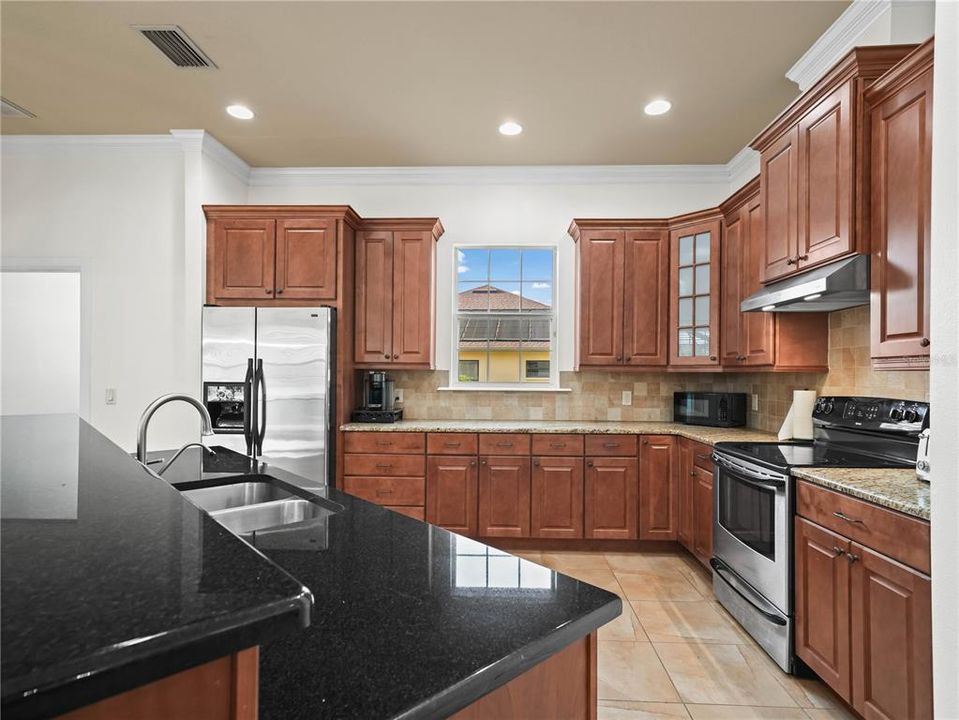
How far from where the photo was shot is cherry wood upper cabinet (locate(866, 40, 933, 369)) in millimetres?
1892

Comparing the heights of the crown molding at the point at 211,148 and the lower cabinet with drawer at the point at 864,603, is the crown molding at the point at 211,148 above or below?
above

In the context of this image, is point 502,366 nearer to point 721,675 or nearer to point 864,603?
point 721,675

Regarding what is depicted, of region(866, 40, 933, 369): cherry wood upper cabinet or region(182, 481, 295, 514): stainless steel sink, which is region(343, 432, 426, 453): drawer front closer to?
region(182, 481, 295, 514): stainless steel sink

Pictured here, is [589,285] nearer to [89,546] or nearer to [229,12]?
[229,12]

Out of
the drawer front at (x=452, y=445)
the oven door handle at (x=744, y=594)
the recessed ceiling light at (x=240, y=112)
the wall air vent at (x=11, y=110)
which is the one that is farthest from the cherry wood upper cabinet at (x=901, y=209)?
the wall air vent at (x=11, y=110)

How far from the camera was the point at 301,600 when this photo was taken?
45 cm

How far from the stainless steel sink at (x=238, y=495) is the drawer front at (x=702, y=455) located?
8.23ft

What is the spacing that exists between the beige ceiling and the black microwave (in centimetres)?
184

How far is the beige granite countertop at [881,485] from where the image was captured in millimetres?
1652

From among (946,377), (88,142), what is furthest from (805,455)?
(88,142)

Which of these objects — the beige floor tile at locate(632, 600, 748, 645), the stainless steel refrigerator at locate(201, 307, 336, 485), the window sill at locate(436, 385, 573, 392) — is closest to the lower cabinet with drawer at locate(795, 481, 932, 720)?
the beige floor tile at locate(632, 600, 748, 645)

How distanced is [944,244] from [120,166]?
15.8 ft

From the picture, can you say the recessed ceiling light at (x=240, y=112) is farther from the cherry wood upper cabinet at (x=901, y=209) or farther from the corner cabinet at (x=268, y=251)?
the cherry wood upper cabinet at (x=901, y=209)

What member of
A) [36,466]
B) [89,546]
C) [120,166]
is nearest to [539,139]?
[120,166]
